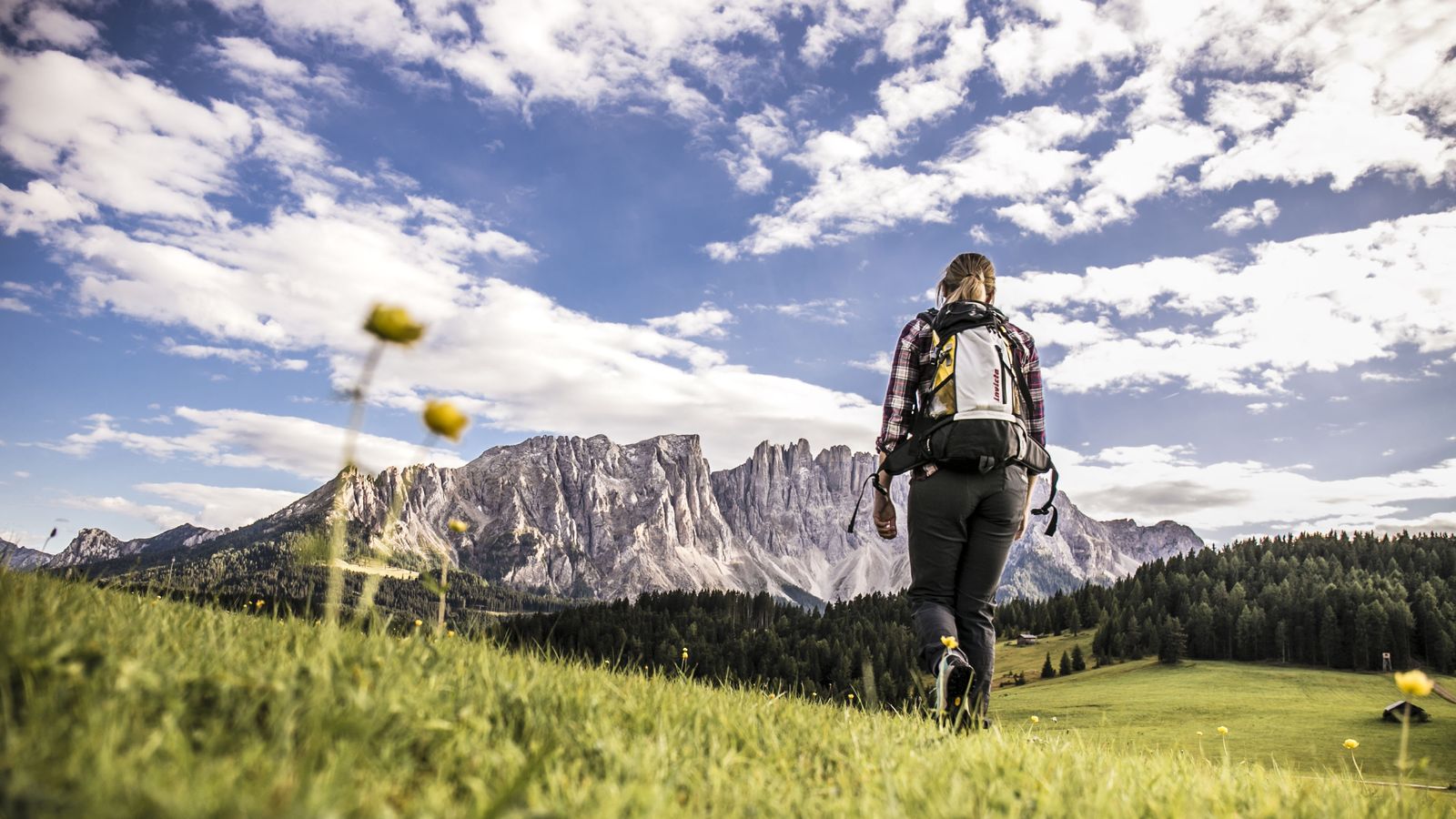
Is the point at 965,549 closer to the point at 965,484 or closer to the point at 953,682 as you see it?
the point at 965,484

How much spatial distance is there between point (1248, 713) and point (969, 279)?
47.5 meters

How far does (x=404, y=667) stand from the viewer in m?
3.22

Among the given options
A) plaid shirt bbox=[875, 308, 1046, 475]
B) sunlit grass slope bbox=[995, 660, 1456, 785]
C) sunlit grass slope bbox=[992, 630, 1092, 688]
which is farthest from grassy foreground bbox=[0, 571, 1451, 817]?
sunlit grass slope bbox=[992, 630, 1092, 688]

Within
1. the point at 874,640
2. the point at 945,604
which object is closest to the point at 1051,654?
the point at 874,640

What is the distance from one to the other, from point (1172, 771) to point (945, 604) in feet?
6.25

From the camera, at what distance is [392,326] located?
8.32 feet

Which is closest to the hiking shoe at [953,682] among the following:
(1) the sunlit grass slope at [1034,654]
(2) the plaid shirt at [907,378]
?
(2) the plaid shirt at [907,378]

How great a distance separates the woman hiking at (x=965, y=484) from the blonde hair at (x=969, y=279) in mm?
297

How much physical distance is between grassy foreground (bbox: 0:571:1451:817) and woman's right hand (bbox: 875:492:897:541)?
2.25 m

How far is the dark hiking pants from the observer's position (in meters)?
5.91

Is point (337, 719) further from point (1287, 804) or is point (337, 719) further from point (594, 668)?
point (1287, 804)

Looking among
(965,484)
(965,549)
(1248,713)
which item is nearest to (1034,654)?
(1248,713)

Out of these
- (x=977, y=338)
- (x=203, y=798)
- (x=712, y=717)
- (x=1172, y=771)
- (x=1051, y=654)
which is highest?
(x=977, y=338)

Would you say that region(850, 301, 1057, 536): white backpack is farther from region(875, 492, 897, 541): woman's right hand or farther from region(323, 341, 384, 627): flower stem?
region(323, 341, 384, 627): flower stem
